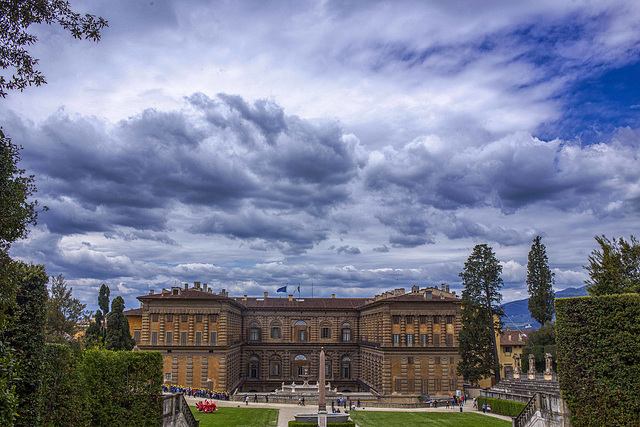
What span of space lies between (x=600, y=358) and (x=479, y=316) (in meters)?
32.5

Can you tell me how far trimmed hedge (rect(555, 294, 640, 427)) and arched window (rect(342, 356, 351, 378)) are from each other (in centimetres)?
4823

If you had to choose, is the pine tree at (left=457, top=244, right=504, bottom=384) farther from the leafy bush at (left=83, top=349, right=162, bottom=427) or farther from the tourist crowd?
the leafy bush at (left=83, top=349, right=162, bottom=427)

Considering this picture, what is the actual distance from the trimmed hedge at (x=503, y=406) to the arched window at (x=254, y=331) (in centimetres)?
3245

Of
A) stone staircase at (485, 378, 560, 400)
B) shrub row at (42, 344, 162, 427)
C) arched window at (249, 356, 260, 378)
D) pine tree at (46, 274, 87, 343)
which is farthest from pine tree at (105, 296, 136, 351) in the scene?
stone staircase at (485, 378, 560, 400)

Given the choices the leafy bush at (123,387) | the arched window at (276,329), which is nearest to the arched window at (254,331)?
the arched window at (276,329)

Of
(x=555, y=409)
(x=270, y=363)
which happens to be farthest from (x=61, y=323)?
(x=555, y=409)

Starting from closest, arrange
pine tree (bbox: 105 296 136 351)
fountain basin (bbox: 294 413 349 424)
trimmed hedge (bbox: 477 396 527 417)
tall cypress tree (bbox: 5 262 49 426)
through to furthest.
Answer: tall cypress tree (bbox: 5 262 49 426) < fountain basin (bbox: 294 413 349 424) < trimmed hedge (bbox: 477 396 527 417) < pine tree (bbox: 105 296 136 351)

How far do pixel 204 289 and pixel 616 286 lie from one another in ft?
153

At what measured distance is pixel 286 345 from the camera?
66.4m

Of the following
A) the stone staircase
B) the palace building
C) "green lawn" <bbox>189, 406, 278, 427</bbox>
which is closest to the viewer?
"green lawn" <bbox>189, 406, 278, 427</bbox>

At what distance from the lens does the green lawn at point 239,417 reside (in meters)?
34.7

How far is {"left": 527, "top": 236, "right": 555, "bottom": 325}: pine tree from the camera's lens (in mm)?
65000

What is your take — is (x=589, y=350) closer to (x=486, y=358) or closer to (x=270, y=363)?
(x=486, y=358)

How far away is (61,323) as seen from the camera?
4316 centimetres
